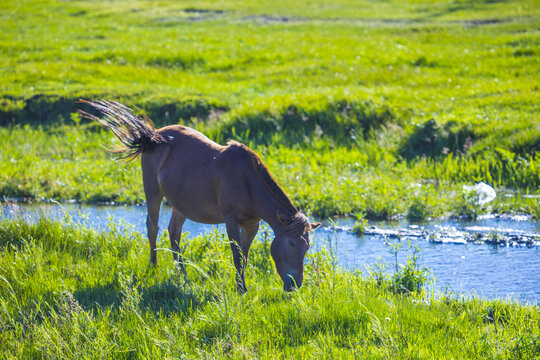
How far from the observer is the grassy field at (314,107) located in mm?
12945

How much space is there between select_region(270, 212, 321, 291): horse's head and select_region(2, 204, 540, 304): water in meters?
0.72

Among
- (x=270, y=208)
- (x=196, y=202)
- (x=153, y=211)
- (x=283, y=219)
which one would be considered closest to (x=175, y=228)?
(x=153, y=211)

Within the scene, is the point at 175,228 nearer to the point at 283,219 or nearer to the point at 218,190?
the point at 218,190

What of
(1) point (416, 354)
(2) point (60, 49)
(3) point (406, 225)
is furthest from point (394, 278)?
(2) point (60, 49)

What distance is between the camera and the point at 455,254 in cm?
939

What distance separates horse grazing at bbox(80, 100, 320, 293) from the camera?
256 inches

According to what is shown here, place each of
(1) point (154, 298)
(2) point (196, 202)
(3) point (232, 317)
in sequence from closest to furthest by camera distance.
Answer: (3) point (232, 317) → (1) point (154, 298) → (2) point (196, 202)

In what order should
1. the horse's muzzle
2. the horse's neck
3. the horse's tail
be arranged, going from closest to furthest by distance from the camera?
the horse's muzzle
the horse's neck
the horse's tail

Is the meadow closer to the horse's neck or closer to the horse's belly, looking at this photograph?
the horse's belly

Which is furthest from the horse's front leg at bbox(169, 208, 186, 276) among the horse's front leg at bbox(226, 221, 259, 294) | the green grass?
the green grass

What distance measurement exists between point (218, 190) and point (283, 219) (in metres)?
1.04

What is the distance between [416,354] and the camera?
5297 millimetres

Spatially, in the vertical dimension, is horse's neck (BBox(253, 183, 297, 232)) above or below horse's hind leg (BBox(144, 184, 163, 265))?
above

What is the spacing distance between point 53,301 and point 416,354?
13.3 feet
